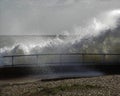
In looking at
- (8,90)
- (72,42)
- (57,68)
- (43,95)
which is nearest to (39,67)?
(57,68)

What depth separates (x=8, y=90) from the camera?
20484 mm

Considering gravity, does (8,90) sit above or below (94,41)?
below

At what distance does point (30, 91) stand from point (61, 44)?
119 feet

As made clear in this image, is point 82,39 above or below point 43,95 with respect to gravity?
above

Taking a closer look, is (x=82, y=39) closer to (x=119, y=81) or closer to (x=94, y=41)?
(x=94, y=41)

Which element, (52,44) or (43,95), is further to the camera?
(52,44)

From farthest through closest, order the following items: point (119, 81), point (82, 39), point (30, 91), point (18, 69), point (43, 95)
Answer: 1. point (82, 39)
2. point (18, 69)
3. point (119, 81)
4. point (30, 91)
5. point (43, 95)

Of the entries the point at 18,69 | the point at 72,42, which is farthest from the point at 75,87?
the point at 72,42

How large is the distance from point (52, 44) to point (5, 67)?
1193 inches

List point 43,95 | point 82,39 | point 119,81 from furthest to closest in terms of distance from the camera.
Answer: point 82,39 → point 119,81 → point 43,95

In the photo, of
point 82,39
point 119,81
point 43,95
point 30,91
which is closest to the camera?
point 43,95

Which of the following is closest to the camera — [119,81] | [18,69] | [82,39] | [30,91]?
[30,91]

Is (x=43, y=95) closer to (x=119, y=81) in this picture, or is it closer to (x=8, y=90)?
(x=8, y=90)

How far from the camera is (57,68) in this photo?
2938 centimetres
